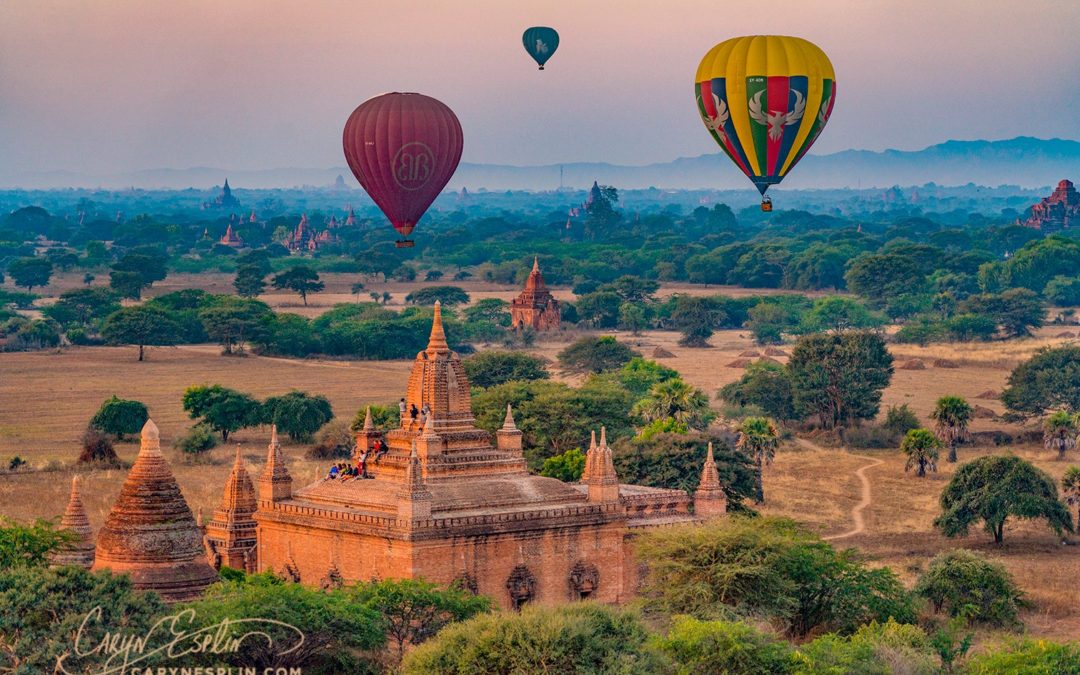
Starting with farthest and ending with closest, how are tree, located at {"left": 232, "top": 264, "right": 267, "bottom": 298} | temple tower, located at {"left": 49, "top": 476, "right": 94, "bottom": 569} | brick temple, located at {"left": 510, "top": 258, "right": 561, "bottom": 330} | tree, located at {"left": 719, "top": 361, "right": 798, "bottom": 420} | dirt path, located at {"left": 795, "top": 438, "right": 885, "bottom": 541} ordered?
1. tree, located at {"left": 232, "top": 264, "right": 267, "bottom": 298}
2. brick temple, located at {"left": 510, "top": 258, "right": 561, "bottom": 330}
3. tree, located at {"left": 719, "top": 361, "right": 798, "bottom": 420}
4. dirt path, located at {"left": 795, "top": 438, "right": 885, "bottom": 541}
5. temple tower, located at {"left": 49, "top": 476, "right": 94, "bottom": 569}

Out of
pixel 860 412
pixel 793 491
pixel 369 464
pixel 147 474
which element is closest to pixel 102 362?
pixel 860 412

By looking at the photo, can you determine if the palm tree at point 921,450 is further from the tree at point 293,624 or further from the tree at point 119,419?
the tree at point 293,624

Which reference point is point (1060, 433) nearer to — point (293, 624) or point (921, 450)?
point (921, 450)

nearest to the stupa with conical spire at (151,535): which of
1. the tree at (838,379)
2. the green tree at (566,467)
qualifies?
the green tree at (566,467)

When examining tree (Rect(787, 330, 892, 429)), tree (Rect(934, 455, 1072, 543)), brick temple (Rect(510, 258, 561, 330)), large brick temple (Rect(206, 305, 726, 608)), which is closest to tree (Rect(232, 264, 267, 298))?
brick temple (Rect(510, 258, 561, 330))

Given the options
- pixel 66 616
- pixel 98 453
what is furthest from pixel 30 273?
pixel 66 616

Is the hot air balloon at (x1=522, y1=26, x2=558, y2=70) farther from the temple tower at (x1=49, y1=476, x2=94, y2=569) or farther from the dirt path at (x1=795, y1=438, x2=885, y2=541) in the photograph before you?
the temple tower at (x1=49, y1=476, x2=94, y2=569)
